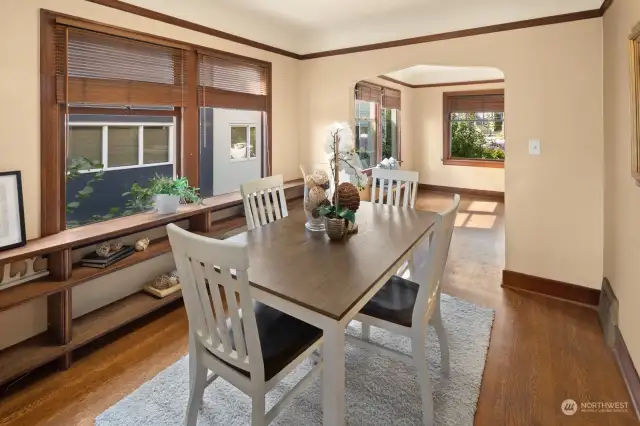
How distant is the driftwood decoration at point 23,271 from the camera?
2086mm

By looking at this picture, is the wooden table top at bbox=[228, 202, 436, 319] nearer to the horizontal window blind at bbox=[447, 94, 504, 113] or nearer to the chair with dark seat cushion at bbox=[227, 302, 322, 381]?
the chair with dark seat cushion at bbox=[227, 302, 322, 381]

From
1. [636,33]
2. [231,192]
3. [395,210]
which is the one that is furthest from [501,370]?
[231,192]

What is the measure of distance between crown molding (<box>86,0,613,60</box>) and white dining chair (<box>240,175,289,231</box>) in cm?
144

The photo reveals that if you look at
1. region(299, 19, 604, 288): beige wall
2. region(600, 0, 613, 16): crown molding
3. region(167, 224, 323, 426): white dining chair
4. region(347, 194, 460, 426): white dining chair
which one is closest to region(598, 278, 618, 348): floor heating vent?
region(299, 19, 604, 288): beige wall

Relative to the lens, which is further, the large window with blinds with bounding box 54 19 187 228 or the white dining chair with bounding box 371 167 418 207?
the white dining chair with bounding box 371 167 418 207

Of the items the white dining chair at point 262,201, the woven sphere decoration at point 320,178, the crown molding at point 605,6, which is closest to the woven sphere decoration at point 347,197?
the woven sphere decoration at point 320,178

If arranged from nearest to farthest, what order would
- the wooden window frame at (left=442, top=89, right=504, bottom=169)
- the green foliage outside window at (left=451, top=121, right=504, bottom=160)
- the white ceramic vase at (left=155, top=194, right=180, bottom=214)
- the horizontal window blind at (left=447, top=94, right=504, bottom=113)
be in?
the white ceramic vase at (left=155, top=194, right=180, bottom=214), the horizontal window blind at (left=447, top=94, right=504, bottom=113), the wooden window frame at (left=442, top=89, right=504, bottom=169), the green foliage outside window at (left=451, top=121, right=504, bottom=160)

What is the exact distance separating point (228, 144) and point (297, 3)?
153 cm

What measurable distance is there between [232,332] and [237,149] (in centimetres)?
287

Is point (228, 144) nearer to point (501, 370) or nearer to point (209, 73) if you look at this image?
point (209, 73)

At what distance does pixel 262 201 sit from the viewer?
278 centimetres

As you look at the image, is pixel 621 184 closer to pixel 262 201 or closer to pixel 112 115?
pixel 262 201

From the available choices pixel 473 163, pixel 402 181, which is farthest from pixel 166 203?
pixel 473 163

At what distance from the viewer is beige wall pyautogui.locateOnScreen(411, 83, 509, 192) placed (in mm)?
7641
